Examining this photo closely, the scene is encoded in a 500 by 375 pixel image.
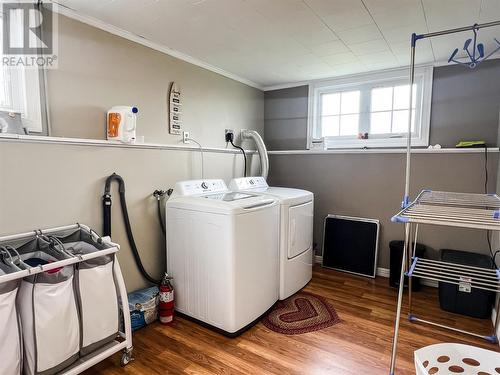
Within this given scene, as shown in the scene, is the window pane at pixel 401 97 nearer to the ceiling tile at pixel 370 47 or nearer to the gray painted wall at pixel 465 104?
the gray painted wall at pixel 465 104

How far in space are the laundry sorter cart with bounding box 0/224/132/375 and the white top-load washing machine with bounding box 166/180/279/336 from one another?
1.70 feet

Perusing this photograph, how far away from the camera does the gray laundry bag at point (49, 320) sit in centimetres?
134

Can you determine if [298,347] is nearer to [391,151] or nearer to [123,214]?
[123,214]

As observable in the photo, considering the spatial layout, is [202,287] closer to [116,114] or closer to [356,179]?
[116,114]

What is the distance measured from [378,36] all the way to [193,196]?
178 cm

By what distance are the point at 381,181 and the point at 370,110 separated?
775 millimetres

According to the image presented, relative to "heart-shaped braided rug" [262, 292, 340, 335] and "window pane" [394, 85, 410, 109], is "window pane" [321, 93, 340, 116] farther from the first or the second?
"heart-shaped braided rug" [262, 292, 340, 335]

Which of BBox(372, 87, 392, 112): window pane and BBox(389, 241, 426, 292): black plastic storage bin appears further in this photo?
BBox(372, 87, 392, 112): window pane

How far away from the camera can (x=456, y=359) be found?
1.44 meters

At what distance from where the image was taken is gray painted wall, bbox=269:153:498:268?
8.43 feet

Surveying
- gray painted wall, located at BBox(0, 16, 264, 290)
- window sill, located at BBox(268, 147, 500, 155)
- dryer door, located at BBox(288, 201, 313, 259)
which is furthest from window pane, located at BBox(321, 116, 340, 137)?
gray painted wall, located at BBox(0, 16, 264, 290)

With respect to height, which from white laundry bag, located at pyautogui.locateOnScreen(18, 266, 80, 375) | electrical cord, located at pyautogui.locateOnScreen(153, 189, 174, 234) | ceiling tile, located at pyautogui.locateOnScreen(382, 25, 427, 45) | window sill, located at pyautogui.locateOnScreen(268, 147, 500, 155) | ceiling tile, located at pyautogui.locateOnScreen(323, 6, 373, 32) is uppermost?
→ ceiling tile, located at pyautogui.locateOnScreen(323, 6, 373, 32)

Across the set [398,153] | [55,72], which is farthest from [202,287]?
[398,153]

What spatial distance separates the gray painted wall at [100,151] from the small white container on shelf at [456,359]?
1912 mm
